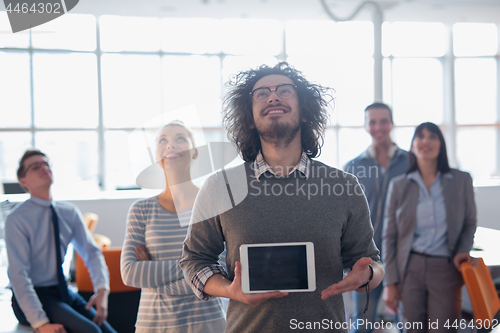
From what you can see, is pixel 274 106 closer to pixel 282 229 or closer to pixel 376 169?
pixel 282 229

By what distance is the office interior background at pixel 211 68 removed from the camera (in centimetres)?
660

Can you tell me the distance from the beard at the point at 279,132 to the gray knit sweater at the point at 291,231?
129 mm

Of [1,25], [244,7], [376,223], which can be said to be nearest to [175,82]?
[244,7]

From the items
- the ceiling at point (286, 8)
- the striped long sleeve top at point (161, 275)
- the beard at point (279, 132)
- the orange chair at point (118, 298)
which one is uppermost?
the ceiling at point (286, 8)

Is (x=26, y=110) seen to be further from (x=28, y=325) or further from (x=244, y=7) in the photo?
(x=28, y=325)

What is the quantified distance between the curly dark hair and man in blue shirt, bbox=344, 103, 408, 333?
3.84ft

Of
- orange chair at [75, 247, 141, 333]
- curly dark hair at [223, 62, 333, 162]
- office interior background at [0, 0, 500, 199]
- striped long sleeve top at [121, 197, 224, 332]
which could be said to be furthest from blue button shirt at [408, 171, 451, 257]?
office interior background at [0, 0, 500, 199]

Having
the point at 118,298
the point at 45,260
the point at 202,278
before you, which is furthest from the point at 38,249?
the point at 202,278

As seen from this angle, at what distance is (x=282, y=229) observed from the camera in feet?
3.92

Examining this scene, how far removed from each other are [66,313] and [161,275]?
924 mm

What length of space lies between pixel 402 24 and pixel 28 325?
312 inches

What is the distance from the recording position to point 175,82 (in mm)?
7125

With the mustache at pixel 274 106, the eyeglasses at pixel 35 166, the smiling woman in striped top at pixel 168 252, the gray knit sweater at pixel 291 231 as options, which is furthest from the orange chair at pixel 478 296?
the eyeglasses at pixel 35 166

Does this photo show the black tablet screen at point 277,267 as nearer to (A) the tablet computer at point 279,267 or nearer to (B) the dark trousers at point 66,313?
(A) the tablet computer at point 279,267
